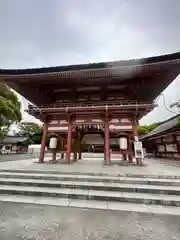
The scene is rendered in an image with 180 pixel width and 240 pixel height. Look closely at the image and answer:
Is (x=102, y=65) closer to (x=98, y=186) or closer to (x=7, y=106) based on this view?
(x=98, y=186)

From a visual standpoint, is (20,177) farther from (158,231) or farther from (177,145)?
(177,145)

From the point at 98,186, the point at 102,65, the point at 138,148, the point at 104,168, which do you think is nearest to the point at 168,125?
the point at 138,148

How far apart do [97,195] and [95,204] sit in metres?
0.31

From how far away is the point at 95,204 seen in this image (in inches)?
141

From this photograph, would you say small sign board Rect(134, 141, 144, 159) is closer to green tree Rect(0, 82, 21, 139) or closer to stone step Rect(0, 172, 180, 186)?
stone step Rect(0, 172, 180, 186)

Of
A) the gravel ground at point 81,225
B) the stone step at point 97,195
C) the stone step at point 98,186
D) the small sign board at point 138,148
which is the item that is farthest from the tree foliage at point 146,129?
the gravel ground at point 81,225

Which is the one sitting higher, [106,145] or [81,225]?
[106,145]

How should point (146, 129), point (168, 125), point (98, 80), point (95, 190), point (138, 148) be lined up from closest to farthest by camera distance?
point (95, 190) → point (138, 148) → point (98, 80) → point (168, 125) → point (146, 129)

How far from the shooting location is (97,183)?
461cm

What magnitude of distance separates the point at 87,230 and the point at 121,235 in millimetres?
593

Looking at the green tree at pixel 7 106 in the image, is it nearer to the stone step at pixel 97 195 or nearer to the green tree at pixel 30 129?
the stone step at pixel 97 195

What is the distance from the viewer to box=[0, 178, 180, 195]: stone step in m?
4.11

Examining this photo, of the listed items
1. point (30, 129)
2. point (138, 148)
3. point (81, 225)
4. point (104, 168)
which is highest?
point (30, 129)

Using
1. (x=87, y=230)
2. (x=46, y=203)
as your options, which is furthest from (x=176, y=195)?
(x=46, y=203)
